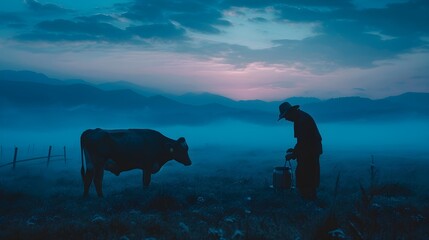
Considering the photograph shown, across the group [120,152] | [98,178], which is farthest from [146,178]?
[98,178]

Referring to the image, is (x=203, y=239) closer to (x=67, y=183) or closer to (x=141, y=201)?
(x=141, y=201)

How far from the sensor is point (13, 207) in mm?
12938

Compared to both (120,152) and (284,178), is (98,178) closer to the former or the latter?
(120,152)

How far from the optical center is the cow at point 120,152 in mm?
15711

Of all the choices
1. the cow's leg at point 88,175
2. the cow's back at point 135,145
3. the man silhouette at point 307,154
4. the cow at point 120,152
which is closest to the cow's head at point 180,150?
the cow at point 120,152

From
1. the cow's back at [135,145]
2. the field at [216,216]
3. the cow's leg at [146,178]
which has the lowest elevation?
the cow's leg at [146,178]

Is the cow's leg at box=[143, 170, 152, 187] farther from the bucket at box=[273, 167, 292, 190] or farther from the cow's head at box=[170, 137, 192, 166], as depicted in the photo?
the bucket at box=[273, 167, 292, 190]

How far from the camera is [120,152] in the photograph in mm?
16375

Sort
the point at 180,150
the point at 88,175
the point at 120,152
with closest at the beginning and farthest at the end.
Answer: the point at 88,175 < the point at 120,152 < the point at 180,150

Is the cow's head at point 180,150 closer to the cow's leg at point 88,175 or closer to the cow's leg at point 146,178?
the cow's leg at point 146,178

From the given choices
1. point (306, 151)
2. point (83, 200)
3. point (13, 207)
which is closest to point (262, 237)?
point (306, 151)

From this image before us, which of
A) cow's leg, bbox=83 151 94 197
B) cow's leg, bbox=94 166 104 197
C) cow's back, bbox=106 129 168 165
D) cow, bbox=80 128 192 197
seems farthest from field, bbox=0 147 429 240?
cow's back, bbox=106 129 168 165

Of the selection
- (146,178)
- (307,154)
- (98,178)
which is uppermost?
(307,154)

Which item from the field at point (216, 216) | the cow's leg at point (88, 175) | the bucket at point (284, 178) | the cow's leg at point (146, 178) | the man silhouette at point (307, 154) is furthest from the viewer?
the cow's leg at point (146, 178)
